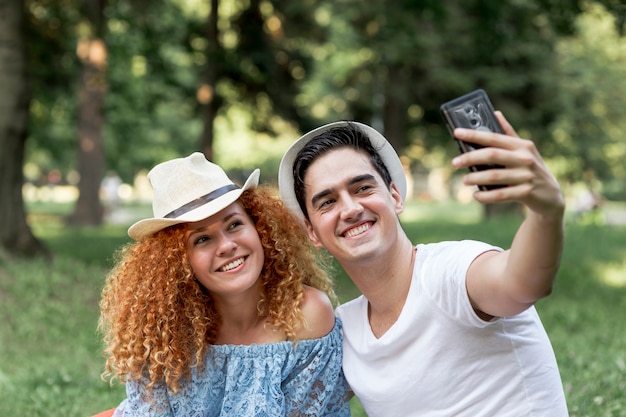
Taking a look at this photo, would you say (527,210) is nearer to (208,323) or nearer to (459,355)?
(459,355)

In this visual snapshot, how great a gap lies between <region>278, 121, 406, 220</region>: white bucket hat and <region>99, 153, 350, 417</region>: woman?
0.81 ft

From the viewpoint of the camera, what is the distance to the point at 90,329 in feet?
26.8

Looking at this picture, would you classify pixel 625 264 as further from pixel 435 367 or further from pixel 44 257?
pixel 435 367

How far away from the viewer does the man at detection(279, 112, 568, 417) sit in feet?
8.64

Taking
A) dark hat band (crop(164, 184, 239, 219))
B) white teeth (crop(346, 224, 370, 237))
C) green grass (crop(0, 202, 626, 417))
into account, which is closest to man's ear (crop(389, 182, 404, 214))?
white teeth (crop(346, 224, 370, 237))

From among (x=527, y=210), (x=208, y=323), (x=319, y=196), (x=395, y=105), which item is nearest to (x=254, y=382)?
(x=208, y=323)

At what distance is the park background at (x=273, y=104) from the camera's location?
24.8 ft

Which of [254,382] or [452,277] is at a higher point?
[452,277]

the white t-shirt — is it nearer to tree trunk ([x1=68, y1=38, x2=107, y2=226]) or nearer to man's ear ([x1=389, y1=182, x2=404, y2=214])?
man's ear ([x1=389, y1=182, x2=404, y2=214])

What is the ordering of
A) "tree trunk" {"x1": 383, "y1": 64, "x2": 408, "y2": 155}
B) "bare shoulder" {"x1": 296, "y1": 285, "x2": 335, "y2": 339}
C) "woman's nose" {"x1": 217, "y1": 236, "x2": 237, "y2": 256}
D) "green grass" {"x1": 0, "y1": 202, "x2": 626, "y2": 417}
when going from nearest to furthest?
1. "woman's nose" {"x1": 217, "y1": 236, "x2": 237, "y2": 256}
2. "bare shoulder" {"x1": 296, "y1": 285, "x2": 335, "y2": 339}
3. "green grass" {"x1": 0, "y1": 202, "x2": 626, "y2": 417}
4. "tree trunk" {"x1": 383, "y1": 64, "x2": 408, "y2": 155}

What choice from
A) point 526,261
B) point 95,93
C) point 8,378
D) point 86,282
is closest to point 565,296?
point 86,282

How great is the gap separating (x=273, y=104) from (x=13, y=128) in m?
11.2

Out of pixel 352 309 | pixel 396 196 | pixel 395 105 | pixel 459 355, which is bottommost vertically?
pixel 459 355

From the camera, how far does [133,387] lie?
3.53m
